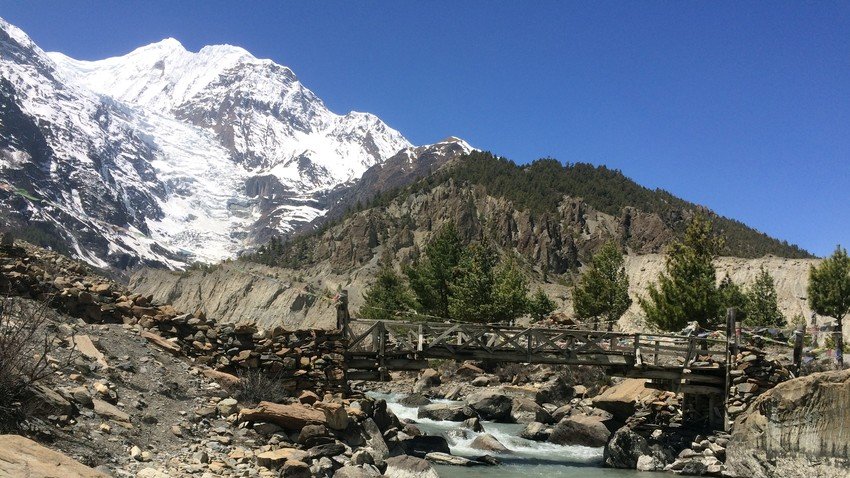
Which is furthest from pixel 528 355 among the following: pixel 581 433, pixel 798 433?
pixel 798 433

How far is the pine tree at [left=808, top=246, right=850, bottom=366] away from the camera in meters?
43.4

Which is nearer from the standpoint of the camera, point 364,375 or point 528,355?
point 364,375

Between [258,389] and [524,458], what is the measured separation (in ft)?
31.5

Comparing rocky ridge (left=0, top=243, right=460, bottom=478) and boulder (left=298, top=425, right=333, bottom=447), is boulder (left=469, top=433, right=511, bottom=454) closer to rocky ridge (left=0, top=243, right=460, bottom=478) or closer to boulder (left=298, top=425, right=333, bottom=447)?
rocky ridge (left=0, top=243, right=460, bottom=478)

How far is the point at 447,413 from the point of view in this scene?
2884cm

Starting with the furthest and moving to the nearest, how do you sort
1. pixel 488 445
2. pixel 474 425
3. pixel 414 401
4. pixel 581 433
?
1. pixel 414 401
2. pixel 474 425
3. pixel 581 433
4. pixel 488 445

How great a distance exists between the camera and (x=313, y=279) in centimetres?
11200

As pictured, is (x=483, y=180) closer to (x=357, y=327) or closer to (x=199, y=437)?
(x=357, y=327)

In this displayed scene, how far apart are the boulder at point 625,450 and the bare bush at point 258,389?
34.1 ft

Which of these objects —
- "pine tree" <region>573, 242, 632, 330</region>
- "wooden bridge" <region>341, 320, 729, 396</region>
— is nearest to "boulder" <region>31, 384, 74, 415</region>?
"wooden bridge" <region>341, 320, 729, 396</region>

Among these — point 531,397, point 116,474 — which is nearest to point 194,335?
point 116,474

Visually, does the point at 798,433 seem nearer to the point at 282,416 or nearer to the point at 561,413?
the point at 561,413

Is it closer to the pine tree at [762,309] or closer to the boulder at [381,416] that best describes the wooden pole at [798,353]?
the boulder at [381,416]

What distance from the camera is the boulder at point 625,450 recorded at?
69.2 feet
